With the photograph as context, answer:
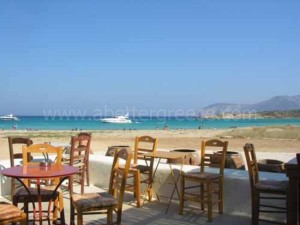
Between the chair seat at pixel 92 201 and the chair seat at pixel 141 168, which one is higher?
the chair seat at pixel 141 168

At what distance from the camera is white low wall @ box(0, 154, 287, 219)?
5719 mm

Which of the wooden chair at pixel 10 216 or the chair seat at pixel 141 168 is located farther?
the chair seat at pixel 141 168

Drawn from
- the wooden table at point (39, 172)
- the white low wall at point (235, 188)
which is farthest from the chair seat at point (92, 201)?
the white low wall at point (235, 188)

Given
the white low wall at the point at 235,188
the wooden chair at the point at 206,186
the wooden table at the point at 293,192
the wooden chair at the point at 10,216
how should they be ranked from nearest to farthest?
1. the wooden chair at the point at 10,216
2. the wooden table at the point at 293,192
3. the wooden chair at the point at 206,186
4. the white low wall at the point at 235,188

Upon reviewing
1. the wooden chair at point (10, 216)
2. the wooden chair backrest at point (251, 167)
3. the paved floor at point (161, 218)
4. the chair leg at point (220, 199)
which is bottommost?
the paved floor at point (161, 218)

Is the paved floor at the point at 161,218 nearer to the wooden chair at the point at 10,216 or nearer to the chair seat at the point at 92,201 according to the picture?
the chair seat at the point at 92,201

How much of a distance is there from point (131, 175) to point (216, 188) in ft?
5.15

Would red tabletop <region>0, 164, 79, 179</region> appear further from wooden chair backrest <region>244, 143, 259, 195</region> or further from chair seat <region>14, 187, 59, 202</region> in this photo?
wooden chair backrest <region>244, 143, 259, 195</region>

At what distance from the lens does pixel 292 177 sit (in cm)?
459

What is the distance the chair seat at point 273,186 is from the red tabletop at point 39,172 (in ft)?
6.95

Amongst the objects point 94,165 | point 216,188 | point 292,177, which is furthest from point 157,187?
point 292,177

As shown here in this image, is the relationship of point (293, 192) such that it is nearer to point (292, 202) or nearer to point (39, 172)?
point (292, 202)

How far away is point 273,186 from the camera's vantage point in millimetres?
4887

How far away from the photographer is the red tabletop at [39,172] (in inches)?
164
